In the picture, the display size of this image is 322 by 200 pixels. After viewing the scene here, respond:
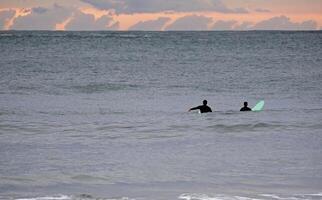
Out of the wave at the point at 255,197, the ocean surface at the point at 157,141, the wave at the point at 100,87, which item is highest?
the wave at the point at 100,87

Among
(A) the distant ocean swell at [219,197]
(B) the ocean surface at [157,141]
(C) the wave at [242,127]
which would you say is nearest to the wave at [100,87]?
(B) the ocean surface at [157,141]

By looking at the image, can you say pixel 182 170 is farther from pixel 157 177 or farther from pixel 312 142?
pixel 312 142

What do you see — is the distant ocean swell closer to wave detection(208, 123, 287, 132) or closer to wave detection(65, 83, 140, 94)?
wave detection(208, 123, 287, 132)

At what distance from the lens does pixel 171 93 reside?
34.0 metres

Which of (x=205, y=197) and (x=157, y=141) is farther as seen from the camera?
(x=157, y=141)

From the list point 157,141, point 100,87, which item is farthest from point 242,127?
point 100,87

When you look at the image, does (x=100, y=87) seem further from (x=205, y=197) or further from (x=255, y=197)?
(x=255, y=197)

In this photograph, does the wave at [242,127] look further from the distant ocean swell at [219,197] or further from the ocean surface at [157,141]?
the distant ocean swell at [219,197]

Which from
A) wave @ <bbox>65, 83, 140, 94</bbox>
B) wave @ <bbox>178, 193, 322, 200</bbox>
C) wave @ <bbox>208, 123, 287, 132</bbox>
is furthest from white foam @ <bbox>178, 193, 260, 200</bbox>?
wave @ <bbox>65, 83, 140, 94</bbox>

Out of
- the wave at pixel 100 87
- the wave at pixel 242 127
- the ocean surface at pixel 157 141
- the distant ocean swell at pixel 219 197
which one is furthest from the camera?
the wave at pixel 100 87

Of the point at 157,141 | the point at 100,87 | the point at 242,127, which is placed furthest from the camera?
the point at 100,87

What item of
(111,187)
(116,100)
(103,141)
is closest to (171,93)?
(116,100)

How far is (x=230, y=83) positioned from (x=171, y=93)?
21.6 ft

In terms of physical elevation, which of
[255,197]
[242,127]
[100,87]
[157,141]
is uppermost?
[100,87]
